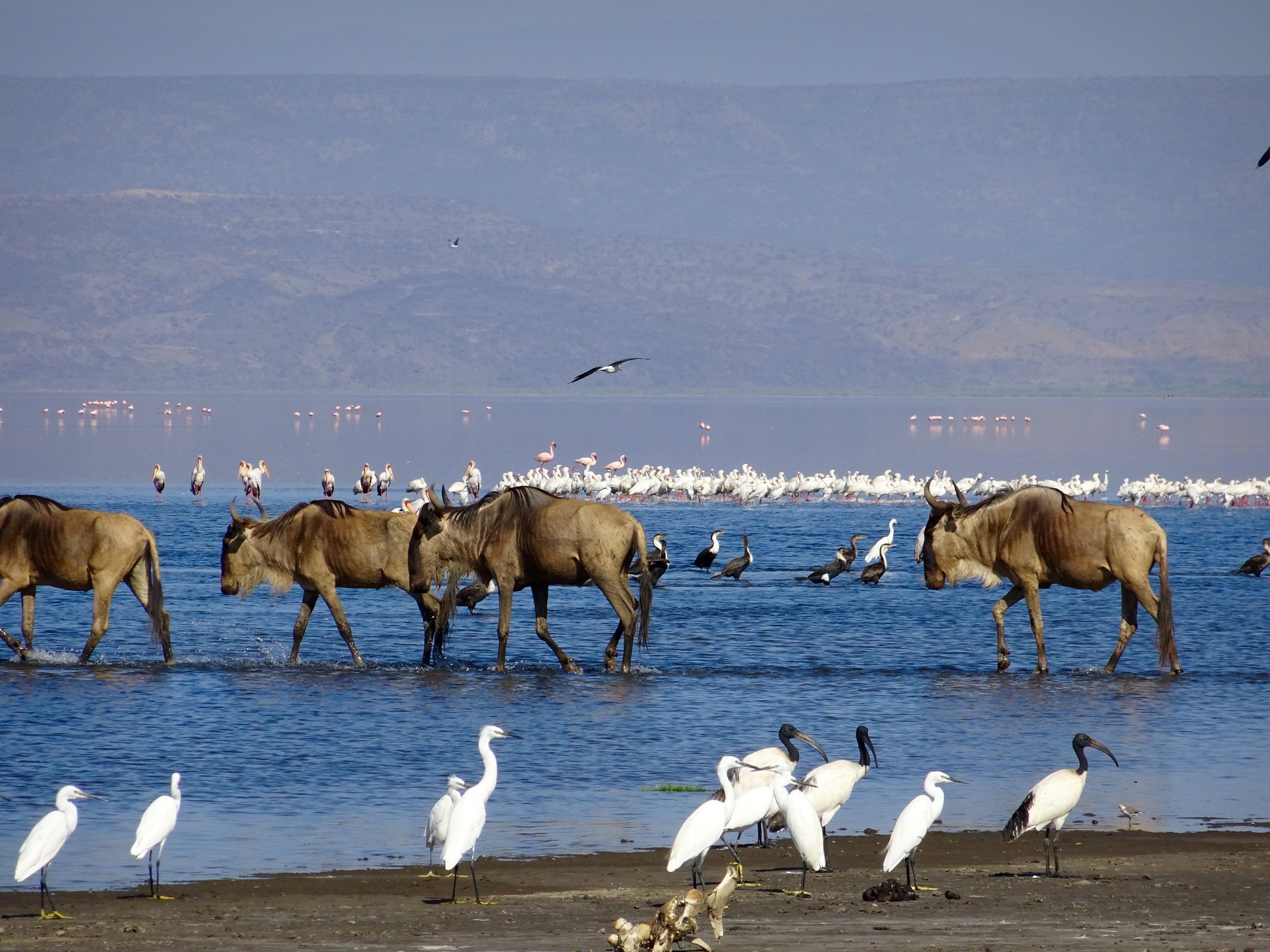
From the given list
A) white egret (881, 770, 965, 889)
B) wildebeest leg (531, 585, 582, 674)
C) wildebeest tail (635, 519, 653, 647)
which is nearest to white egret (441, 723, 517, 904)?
white egret (881, 770, 965, 889)

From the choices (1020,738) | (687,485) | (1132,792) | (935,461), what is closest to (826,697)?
(1020,738)

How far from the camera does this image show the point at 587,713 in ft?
42.8

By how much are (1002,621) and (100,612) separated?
22.8 ft

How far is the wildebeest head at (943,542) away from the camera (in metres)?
15.9

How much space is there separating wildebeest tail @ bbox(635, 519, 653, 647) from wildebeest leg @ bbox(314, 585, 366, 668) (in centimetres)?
220

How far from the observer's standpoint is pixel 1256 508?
37125 millimetres

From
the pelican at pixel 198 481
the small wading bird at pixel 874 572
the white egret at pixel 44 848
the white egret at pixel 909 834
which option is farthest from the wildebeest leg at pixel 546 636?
the pelican at pixel 198 481

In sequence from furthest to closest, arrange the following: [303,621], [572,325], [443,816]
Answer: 1. [572,325]
2. [303,621]
3. [443,816]

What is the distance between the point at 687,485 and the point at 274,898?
100ft

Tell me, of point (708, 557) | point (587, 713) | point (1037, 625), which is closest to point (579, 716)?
point (587, 713)

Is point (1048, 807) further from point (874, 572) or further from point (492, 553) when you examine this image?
point (874, 572)

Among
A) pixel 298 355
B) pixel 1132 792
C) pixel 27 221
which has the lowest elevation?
pixel 1132 792

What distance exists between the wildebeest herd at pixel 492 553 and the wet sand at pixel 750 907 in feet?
19.0

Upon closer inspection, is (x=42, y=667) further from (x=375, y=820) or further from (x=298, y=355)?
(x=298, y=355)
